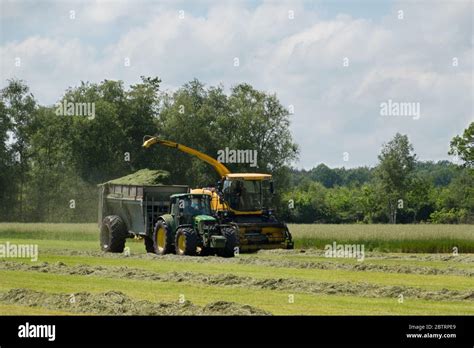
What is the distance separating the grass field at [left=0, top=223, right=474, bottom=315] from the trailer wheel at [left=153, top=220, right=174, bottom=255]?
0.53m

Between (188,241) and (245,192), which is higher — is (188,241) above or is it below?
below

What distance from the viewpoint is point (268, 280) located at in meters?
22.3

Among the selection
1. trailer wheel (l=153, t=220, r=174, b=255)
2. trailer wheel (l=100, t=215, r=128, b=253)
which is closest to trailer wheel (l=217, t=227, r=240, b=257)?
trailer wheel (l=153, t=220, r=174, b=255)

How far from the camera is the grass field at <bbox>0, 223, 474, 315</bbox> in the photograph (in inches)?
698

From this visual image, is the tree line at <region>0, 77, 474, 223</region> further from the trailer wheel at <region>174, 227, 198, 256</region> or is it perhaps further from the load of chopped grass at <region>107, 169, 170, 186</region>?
the trailer wheel at <region>174, 227, 198, 256</region>

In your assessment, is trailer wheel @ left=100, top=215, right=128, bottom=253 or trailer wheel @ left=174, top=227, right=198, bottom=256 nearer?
trailer wheel @ left=174, top=227, right=198, bottom=256

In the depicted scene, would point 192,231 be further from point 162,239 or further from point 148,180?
point 148,180

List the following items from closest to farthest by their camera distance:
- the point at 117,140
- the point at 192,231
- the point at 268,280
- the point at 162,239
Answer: the point at 268,280 < the point at 192,231 < the point at 162,239 < the point at 117,140

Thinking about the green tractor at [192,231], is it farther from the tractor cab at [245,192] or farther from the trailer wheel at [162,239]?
the tractor cab at [245,192]

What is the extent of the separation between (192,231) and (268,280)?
9.08 m

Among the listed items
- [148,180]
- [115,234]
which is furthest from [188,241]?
[148,180]
